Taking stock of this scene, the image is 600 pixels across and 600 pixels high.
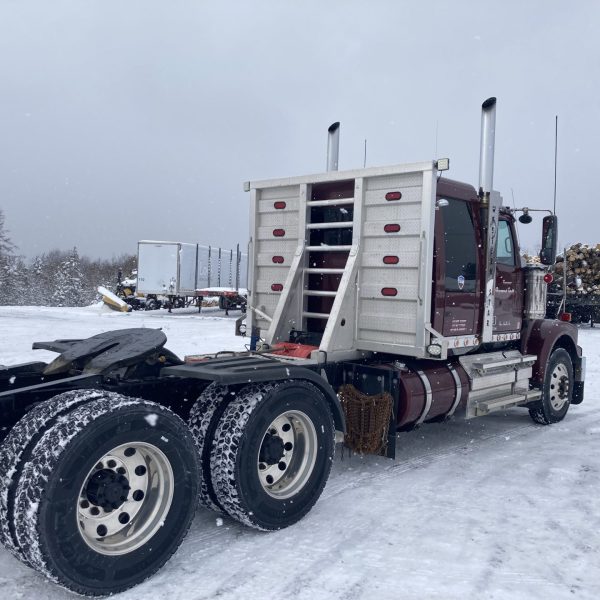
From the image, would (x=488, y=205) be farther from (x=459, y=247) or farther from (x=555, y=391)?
(x=555, y=391)

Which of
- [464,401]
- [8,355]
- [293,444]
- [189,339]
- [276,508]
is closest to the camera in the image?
[276,508]

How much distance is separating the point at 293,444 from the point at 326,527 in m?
0.63

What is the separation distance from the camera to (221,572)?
3.54m

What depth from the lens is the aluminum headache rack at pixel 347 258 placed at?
17.7 ft

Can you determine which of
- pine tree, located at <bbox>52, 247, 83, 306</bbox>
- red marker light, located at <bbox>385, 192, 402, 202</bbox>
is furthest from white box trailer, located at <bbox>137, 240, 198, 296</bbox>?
pine tree, located at <bbox>52, 247, 83, 306</bbox>

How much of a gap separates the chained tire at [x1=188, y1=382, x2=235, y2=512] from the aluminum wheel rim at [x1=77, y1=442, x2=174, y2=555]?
0.48 metres

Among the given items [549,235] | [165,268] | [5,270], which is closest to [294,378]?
[549,235]

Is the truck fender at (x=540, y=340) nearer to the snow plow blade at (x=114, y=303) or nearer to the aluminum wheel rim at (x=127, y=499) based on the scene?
the aluminum wheel rim at (x=127, y=499)

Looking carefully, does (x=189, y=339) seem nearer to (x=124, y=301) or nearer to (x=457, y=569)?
(x=457, y=569)

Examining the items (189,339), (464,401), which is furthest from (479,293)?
(189,339)

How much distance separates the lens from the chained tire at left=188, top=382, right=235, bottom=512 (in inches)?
161

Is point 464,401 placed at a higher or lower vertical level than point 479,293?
lower

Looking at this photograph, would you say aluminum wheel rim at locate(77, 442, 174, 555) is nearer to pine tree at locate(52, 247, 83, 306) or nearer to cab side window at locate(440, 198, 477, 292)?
cab side window at locate(440, 198, 477, 292)

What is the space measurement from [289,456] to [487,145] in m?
3.79
